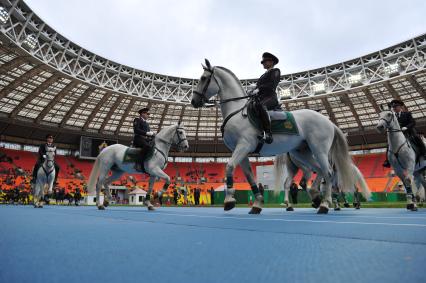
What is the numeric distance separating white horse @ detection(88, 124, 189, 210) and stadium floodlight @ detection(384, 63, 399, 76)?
2963 cm

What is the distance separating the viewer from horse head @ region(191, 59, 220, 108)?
19.3 ft

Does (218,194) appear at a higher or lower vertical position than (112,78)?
lower

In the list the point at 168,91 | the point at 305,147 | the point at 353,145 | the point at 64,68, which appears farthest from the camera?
the point at 353,145

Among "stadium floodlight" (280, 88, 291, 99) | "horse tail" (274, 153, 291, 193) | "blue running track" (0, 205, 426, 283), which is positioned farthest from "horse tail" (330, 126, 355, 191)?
"stadium floodlight" (280, 88, 291, 99)

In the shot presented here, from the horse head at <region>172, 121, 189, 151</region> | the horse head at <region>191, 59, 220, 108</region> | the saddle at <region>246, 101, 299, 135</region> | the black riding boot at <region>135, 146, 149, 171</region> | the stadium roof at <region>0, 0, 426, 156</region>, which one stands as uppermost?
the stadium roof at <region>0, 0, 426, 156</region>

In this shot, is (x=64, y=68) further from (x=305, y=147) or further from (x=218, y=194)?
(x=305, y=147)

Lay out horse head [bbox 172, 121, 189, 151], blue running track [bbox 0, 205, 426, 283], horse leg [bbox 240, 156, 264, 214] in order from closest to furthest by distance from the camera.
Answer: blue running track [bbox 0, 205, 426, 283]
horse leg [bbox 240, 156, 264, 214]
horse head [bbox 172, 121, 189, 151]

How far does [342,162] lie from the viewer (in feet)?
20.5

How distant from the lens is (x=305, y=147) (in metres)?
6.38

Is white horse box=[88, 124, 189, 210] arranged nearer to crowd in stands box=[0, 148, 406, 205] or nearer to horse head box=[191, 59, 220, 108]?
horse head box=[191, 59, 220, 108]

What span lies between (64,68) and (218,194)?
19582 mm

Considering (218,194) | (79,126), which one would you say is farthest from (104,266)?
(79,126)

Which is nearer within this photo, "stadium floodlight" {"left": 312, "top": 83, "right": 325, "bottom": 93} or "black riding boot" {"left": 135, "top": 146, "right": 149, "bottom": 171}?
"black riding boot" {"left": 135, "top": 146, "right": 149, "bottom": 171}

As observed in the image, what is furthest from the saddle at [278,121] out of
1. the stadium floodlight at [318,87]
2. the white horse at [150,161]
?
the stadium floodlight at [318,87]
